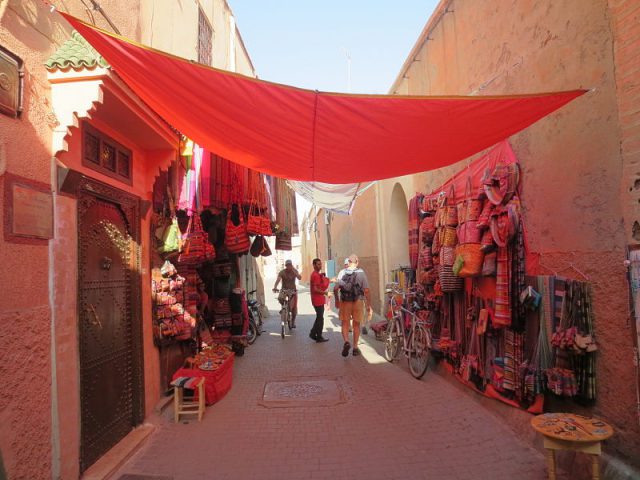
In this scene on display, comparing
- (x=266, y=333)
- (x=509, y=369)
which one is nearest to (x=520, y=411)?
(x=509, y=369)

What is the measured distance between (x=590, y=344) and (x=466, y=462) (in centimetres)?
145

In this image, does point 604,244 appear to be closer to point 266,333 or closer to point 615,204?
point 615,204

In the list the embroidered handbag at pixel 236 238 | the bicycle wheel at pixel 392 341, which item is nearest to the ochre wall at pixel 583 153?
the bicycle wheel at pixel 392 341

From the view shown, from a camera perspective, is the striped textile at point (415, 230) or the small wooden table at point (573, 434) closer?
the small wooden table at point (573, 434)

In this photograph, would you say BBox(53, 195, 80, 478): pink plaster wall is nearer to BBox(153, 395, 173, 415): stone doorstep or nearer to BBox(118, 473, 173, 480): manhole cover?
BBox(118, 473, 173, 480): manhole cover

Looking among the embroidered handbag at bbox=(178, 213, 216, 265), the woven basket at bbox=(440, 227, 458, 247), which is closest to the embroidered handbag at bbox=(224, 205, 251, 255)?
the embroidered handbag at bbox=(178, 213, 216, 265)

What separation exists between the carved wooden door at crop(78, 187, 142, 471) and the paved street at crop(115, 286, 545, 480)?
0.39m

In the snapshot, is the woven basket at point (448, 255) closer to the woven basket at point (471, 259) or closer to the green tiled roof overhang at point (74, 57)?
the woven basket at point (471, 259)

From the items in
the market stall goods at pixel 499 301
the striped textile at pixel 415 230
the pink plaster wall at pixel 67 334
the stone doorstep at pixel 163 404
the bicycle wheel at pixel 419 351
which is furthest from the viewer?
the striped textile at pixel 415 230

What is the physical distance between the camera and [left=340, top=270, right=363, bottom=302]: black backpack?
7.45 metres

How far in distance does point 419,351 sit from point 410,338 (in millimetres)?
365

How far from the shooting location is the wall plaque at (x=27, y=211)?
98.2 inches

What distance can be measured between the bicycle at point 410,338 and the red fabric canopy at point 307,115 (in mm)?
2908

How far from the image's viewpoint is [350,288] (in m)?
7.45
